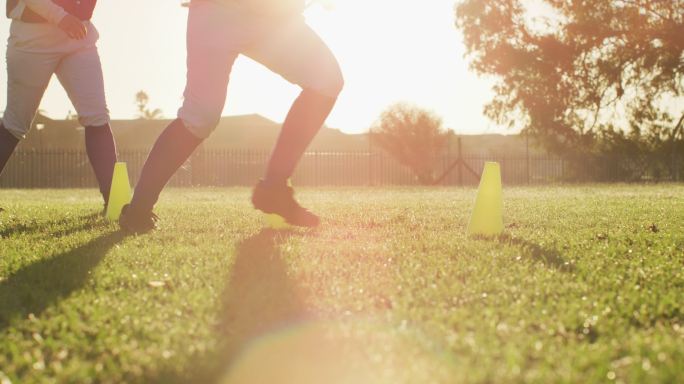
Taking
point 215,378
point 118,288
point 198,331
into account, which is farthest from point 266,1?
point 215,378

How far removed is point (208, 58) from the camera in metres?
3.99

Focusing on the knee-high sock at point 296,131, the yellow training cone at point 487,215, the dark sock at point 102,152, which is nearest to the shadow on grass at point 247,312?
the knee-high sock at point 296,131

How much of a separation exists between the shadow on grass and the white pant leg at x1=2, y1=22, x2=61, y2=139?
2958 millimetres

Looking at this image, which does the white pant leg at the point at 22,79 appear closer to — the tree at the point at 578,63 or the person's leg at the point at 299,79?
the person's leg at the point at 299,79

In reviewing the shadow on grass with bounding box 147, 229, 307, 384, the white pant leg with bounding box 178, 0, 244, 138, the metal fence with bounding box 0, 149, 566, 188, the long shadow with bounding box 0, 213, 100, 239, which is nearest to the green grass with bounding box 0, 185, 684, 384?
the shadow on grass with bounding box 147, 229, 307, 384

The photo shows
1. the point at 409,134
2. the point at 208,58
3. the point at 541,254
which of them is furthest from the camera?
the point at 409,134

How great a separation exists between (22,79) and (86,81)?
477mm

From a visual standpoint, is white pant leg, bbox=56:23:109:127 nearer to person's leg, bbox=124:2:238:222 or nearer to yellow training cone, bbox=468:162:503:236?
person's leg, bbox=124:2:238:222

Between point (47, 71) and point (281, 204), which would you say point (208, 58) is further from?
point (47, 71)

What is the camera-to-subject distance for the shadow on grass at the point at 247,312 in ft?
5.31

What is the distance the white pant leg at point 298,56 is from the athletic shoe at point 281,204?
2.15ft

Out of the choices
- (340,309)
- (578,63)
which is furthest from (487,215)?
(578,63)

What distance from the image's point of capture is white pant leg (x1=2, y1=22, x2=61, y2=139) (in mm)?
5285

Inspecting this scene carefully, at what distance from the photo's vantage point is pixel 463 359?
5.48 feet
